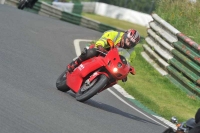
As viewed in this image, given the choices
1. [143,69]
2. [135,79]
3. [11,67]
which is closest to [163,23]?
[143,69]

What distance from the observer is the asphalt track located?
8.23 meters

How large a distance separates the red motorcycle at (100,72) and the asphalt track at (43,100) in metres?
0.23

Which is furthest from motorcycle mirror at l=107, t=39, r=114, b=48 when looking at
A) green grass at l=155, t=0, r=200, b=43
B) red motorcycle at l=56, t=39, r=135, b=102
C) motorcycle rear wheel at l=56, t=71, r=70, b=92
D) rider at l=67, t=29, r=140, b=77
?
green grass at l=155, t=0, r=200, b=43

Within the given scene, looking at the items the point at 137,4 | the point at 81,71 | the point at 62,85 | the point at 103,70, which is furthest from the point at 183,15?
the point at 137,4

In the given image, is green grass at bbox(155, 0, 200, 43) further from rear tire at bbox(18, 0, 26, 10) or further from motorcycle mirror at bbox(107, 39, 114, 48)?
motorcycle mirror at bbox(107, 39, 114, 48)

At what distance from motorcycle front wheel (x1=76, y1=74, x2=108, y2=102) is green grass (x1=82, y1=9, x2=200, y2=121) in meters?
2.67

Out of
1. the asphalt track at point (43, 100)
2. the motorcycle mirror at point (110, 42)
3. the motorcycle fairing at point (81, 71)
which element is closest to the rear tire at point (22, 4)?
the asphalt track at point (43, 100)

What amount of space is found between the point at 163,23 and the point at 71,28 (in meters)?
5.95

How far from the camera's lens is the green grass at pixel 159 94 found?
13.8 meters

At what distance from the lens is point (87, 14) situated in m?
39.7

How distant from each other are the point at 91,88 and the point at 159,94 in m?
4.84

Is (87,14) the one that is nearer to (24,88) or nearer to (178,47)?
(178,47)

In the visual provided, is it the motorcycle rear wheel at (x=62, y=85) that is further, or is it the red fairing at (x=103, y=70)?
the motorcycle rear wheel at (x=62, y=85)

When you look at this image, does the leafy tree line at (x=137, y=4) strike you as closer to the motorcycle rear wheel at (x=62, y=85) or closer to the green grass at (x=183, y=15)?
the green grass at (x=183, y=15)
